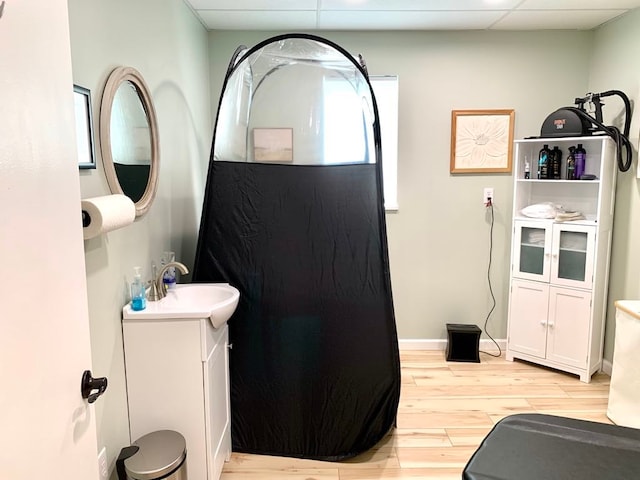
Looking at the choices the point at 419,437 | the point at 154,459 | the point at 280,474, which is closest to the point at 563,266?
the point at 419,437

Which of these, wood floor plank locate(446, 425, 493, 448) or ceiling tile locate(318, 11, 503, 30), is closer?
wood floor plank locate(446, 425, 493, 448)

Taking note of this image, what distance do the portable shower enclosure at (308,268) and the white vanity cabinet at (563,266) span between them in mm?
1574

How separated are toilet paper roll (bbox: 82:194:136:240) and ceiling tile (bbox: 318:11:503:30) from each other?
220 cm

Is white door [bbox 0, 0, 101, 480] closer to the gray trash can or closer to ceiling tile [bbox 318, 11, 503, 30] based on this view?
the gray trash can

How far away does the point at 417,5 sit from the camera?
3.01 m

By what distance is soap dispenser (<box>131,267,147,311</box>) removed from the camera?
1962mm

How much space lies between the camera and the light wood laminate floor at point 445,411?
238cm

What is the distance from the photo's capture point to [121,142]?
6.41ft

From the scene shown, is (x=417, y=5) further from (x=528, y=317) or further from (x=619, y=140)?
(x=528, y=317)

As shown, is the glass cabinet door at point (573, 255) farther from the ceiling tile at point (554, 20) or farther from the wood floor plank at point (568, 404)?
the ceiling tile at point (554, 20)

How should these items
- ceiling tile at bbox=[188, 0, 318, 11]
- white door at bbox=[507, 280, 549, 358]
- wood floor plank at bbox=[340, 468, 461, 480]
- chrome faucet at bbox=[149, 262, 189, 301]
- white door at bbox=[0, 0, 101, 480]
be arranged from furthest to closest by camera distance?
white door at bbox=[507, 280, 549, 358], ceiling tile at bbox=[188, 0, 318, 11], wood floor plank at bbox=[340, 468, 461, 480], chrome faucet at bbox=[149, 262, 189, 301], white door at bbox=[0, 0, 101, 480]

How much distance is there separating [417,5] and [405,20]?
0.32 m

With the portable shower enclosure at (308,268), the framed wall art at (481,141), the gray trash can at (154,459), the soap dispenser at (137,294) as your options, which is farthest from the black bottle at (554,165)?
the gray trash can at (154,459)

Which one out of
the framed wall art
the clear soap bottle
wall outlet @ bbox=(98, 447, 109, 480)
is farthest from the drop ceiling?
wall outlet @ bbox=(98, 447, 109, 480)
